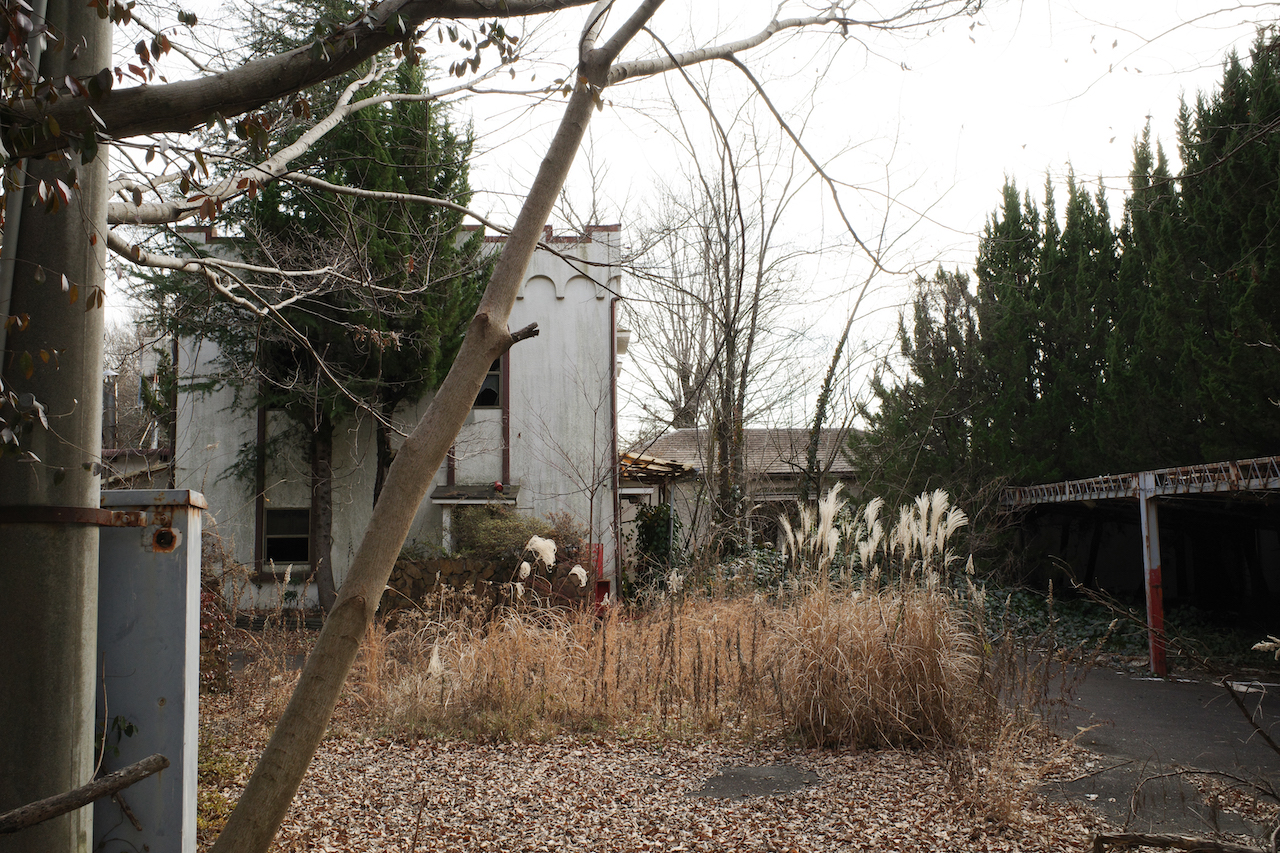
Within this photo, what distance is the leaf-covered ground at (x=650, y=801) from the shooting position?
3539 millimetres

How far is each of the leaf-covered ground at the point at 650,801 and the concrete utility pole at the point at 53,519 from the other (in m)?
1.54

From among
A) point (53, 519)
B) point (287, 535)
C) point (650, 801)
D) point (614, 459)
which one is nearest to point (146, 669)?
point (53, 519)

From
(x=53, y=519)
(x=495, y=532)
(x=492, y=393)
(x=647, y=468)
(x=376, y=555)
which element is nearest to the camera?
(x=53, y=519)

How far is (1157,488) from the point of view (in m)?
8.41

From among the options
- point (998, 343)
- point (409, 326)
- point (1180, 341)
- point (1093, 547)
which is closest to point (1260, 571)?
point (1093, 547)

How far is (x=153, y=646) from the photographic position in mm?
2148

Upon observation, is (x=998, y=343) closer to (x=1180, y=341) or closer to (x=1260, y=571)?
(x=1180, y=341)

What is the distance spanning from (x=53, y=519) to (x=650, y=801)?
121 inches

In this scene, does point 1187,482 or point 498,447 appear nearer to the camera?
point 1187,482

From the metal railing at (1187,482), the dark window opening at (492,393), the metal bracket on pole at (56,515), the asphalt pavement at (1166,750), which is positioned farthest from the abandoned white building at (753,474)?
the metal bracket on pole at (56,515)

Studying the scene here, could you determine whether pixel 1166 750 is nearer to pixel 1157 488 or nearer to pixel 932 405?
pixel 1157 488

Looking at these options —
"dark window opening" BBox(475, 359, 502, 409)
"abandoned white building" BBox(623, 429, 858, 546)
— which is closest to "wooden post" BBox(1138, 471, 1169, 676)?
"abandoned white building" BBox(623, 429, 858, 546)

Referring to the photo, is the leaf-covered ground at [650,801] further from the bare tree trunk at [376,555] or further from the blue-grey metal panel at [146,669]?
the bare tree trunk at [376,555]

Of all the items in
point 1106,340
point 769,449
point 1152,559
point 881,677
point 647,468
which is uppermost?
point 1106,340
